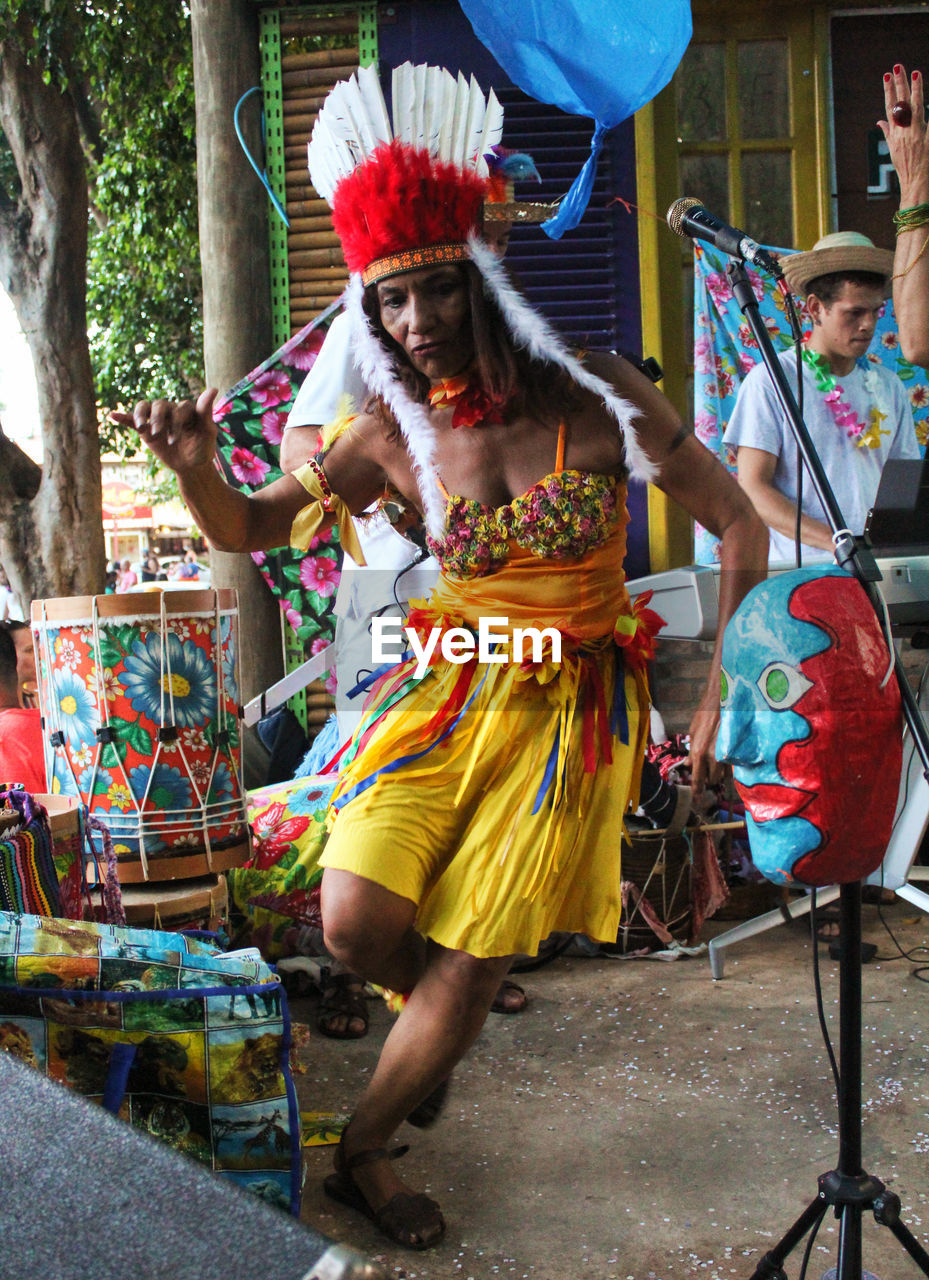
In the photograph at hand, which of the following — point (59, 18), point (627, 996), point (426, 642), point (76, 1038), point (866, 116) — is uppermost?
point (59, 18)

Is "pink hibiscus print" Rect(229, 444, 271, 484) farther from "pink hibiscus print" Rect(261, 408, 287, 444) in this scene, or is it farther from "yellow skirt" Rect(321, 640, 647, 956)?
"yellow skirt" Rect(321, 640, 647, 956)

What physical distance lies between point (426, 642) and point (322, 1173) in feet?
3.81

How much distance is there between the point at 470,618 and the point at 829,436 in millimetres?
2362

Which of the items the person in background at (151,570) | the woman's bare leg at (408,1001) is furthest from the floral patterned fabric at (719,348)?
the person in background at (151,570)

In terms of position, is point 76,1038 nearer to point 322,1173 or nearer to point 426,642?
point 322,1173

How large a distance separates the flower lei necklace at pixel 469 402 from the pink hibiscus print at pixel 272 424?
2349 millimetres

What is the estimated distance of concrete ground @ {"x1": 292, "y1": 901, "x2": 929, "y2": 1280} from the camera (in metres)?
2.06

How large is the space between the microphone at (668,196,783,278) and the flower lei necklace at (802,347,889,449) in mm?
2174

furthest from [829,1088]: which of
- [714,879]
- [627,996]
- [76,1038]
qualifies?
[76,1038]

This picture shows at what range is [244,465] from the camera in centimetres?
450

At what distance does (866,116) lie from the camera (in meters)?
4.99

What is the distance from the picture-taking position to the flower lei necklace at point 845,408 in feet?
13.3

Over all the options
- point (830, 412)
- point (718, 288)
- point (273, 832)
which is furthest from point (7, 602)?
point (830, 412)

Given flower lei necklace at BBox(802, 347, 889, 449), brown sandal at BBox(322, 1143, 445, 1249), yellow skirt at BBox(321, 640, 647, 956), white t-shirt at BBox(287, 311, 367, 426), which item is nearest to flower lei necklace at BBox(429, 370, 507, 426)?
yellow skirt at BBox(321, 640, 647, 956)
